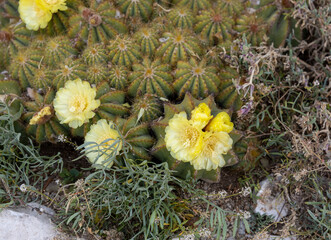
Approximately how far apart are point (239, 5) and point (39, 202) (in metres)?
2.27

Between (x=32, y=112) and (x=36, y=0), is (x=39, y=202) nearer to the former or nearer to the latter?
(x=32, y=112)

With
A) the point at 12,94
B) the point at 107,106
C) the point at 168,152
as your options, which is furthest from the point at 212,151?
the point at 12,94

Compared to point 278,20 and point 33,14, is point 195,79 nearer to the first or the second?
point 278,20

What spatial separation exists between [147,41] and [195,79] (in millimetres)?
523

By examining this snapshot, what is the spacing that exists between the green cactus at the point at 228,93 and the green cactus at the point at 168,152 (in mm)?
202

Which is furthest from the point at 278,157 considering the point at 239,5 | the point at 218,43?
the point at 239,5

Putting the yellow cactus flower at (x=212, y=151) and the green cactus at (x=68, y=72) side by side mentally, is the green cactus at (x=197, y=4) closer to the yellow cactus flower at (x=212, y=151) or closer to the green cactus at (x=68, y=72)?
the green cactus at (x=68, y=72)

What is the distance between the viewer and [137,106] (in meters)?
2.69

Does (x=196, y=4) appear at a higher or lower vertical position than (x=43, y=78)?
higher

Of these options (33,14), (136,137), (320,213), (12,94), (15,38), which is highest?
(33,14)

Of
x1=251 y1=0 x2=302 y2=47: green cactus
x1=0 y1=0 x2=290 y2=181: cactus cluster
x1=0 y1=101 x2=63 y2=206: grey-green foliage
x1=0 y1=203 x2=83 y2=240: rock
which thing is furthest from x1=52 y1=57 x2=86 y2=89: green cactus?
x1=251 y1=0 x2=302 y2=47: green cactus

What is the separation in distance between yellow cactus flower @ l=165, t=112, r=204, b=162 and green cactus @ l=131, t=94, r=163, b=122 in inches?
14.5

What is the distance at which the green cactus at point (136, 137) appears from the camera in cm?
256

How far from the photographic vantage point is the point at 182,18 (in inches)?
119
